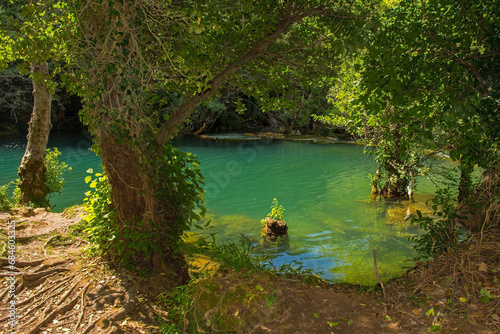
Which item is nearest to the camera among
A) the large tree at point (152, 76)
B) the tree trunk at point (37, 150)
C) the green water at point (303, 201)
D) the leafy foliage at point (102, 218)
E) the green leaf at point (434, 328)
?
the green leaf at point (434, 328)

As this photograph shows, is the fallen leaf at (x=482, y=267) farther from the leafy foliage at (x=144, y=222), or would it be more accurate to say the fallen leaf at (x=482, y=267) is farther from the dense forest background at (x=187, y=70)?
the leafy foliage at (x=144, y=222)

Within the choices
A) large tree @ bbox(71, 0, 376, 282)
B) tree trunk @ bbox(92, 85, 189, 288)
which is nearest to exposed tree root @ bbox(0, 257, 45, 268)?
tree trunk @ bbox(92, 85, 189, 288)

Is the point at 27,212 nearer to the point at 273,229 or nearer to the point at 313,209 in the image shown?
the point at 273,229

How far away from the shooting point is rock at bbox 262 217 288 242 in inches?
362

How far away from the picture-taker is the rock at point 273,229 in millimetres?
9195

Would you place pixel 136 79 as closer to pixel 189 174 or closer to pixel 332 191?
pixel 189 174

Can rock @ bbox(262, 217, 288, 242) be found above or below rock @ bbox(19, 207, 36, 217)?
below

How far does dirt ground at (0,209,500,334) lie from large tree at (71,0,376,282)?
2.11 feet

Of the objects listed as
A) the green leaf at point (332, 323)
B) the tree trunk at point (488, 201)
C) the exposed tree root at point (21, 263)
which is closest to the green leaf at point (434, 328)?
the green leaf at point (332, 323)

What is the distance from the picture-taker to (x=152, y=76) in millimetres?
4668

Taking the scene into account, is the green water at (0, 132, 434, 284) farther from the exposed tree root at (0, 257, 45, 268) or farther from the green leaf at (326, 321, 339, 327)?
the exposed tree root at (0, 257, 45, 268)

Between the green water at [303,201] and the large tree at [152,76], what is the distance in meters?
3.22

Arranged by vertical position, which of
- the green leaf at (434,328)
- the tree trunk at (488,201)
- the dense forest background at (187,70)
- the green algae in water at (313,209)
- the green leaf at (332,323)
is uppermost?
the dense forest background at (187,70)

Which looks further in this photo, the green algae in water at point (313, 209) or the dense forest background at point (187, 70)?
the green algae in water at point (313, 209)
